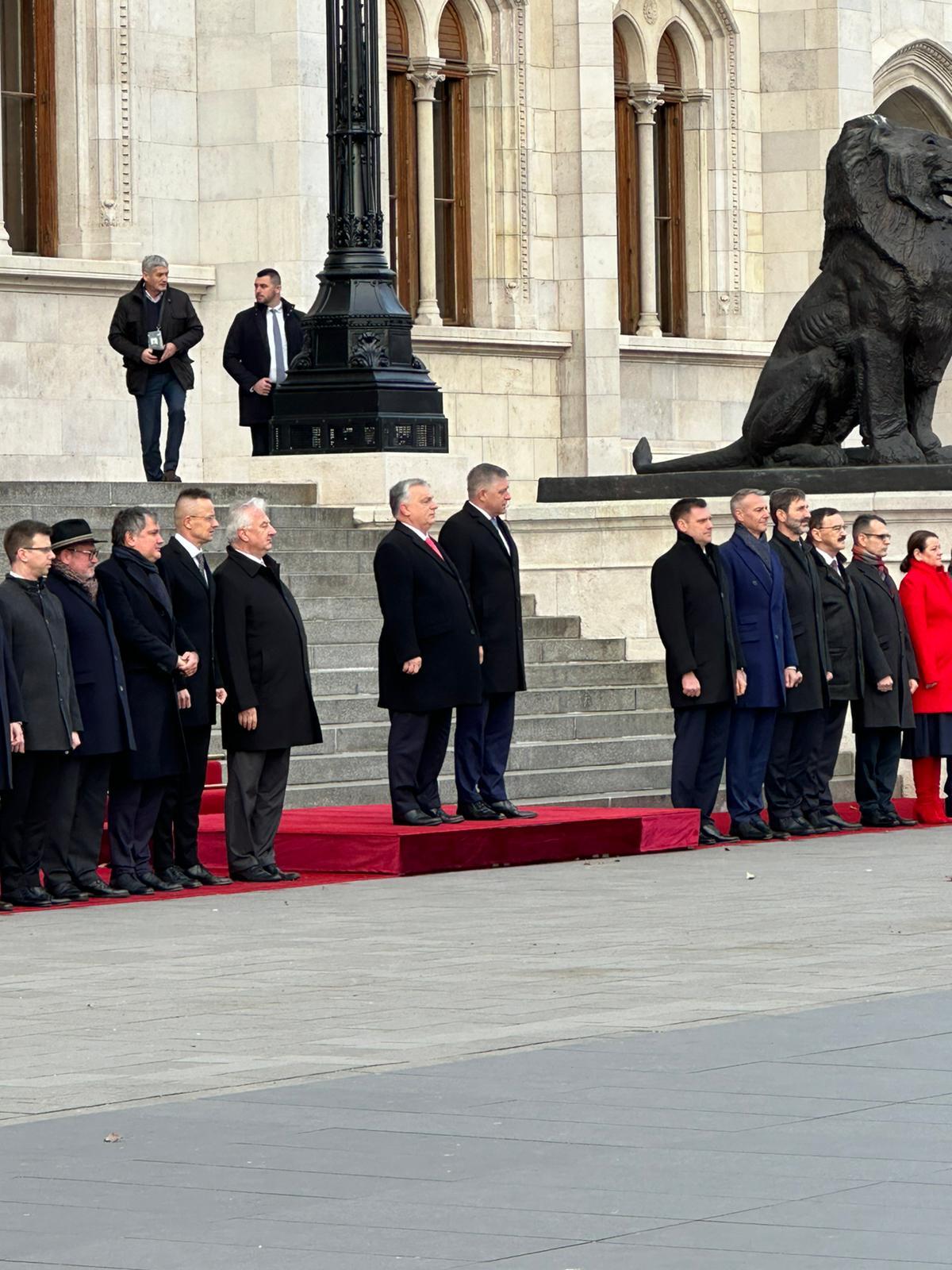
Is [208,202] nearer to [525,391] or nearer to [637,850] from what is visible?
[525,391]

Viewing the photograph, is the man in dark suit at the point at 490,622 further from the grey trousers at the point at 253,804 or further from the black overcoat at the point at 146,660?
the black overcoat at the point at 146,660

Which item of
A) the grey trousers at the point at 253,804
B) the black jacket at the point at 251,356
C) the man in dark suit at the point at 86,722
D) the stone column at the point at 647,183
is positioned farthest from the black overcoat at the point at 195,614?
the stone column at the point at 647,183

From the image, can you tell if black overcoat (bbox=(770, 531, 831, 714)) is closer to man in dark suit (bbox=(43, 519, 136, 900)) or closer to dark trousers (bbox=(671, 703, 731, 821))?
dark trousers (bbox=(671, 703, 731, 821))

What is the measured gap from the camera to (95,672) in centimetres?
1231

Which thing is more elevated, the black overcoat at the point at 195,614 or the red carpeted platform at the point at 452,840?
the black overcoat at the point at 195,614

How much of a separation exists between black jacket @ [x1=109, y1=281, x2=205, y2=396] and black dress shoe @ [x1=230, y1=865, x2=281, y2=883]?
7.53 meters

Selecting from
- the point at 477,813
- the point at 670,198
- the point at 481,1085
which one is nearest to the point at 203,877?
the point at 477,813

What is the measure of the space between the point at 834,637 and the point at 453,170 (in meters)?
13.7

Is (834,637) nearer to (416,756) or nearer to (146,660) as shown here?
(416,756)

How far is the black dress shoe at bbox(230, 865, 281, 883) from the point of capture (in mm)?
12828

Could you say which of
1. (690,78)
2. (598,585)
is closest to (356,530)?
(598,585)

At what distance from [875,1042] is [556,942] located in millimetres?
2697

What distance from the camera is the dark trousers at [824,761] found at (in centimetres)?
1568

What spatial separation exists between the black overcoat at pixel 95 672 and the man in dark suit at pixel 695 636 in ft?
11.5
